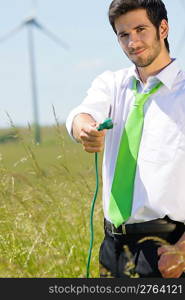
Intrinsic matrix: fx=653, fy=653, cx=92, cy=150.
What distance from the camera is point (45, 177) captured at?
489 centimetres

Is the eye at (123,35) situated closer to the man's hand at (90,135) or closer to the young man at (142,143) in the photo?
the young man at (142,143)

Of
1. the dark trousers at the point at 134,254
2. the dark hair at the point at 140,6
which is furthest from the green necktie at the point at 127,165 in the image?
the dark hair at the point at 140,6

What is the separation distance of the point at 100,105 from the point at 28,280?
920 millimetres

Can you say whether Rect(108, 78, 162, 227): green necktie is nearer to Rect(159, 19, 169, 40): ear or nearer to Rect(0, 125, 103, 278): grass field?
Rect(159, 19, 169, 40): ear

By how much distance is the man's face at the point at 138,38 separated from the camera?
304 centimetres

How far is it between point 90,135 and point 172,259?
0.67 m

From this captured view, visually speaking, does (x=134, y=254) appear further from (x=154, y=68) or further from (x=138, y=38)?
(x=138, y=38)

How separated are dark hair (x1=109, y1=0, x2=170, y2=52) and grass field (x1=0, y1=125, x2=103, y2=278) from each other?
130cm

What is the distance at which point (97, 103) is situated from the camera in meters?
3.16

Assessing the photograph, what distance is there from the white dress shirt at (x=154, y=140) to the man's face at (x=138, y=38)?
99 mm

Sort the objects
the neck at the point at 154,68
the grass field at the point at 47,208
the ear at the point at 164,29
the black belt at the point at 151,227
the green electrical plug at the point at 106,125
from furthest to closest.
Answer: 1. the grass field at the point at 47,208
2. the ear at the point at 164,29
3. the neck at the point at 154,68
4. the black belt at the point at 151,227
5. the green electrical plug at the point at 106,125

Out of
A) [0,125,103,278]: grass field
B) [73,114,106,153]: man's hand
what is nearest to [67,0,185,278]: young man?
[73,114,106,153]: man's hand

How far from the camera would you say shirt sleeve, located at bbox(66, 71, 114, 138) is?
3.14 meters

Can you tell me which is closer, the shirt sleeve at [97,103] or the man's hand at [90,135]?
the man's hand at [90,135]
